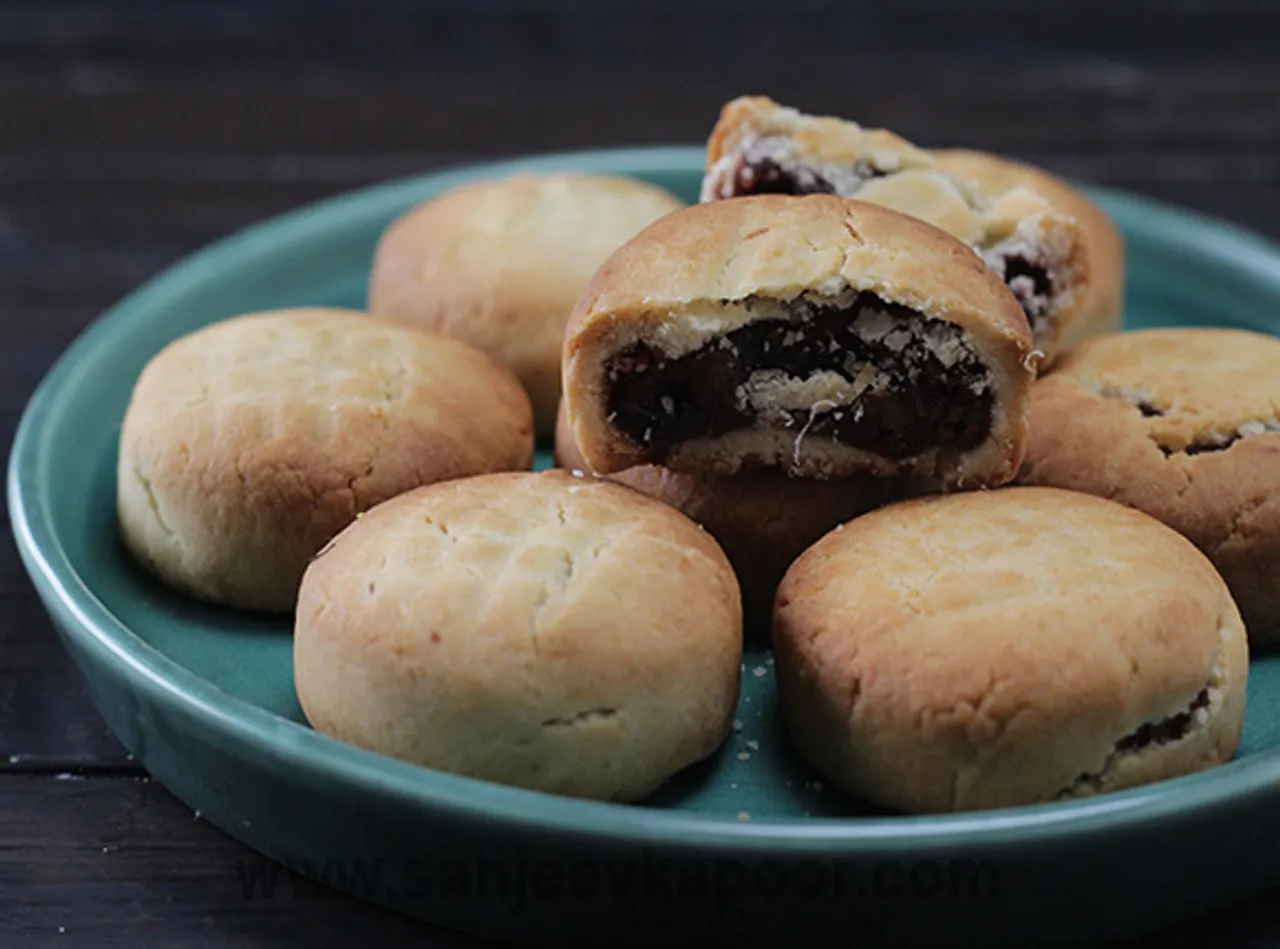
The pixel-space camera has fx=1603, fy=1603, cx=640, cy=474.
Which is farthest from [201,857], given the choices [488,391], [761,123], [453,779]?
[761,123]

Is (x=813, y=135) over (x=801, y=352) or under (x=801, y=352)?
over

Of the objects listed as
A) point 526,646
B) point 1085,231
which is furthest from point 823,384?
point 1085,231

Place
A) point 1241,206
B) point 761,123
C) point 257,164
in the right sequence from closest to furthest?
point 761,123, point 1241,206, point 257,164

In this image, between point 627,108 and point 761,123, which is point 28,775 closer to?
point 761,123

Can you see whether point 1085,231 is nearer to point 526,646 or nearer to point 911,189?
point 911,189

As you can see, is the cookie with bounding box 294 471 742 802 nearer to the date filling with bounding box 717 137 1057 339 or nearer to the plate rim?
the plate rim

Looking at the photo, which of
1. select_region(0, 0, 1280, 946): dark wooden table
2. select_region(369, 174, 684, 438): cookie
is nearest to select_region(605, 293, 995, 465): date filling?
select_region(369, 174, 684, 438): cookie

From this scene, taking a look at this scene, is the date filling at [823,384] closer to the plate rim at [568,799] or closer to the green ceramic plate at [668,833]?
the green ceramic plate at [668,833]
